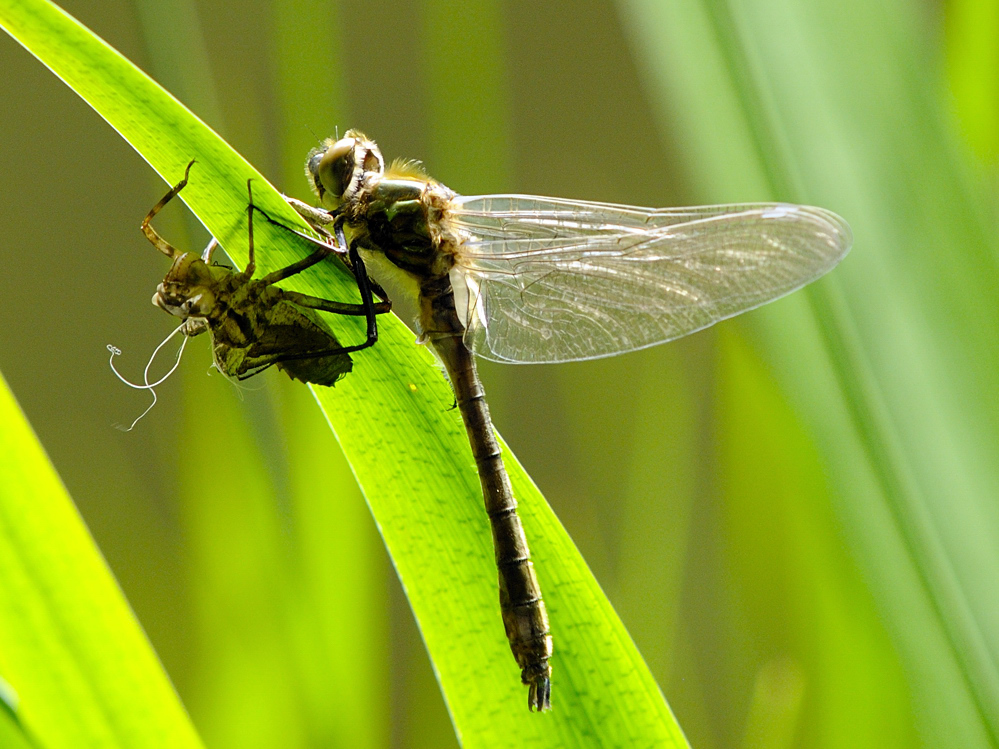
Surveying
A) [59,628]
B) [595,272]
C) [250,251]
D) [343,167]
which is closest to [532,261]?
[595,272]

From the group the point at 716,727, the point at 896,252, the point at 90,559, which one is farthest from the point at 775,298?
the point at 716,727

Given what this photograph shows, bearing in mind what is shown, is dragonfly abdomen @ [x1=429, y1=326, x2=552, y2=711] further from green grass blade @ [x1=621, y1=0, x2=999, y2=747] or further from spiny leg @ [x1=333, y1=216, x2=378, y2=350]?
green grass blade @ [x1=621, y1=0, x2=999, y2=747]

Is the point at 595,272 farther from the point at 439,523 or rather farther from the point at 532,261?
the point at 439,523

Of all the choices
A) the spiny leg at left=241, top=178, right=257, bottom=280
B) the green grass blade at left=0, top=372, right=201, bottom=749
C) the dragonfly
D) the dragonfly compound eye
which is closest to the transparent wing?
the dragonfly

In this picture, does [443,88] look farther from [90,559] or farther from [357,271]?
[90,559]

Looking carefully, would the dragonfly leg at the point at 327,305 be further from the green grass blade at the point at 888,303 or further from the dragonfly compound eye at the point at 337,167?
the green grass blade at the point at 888,303

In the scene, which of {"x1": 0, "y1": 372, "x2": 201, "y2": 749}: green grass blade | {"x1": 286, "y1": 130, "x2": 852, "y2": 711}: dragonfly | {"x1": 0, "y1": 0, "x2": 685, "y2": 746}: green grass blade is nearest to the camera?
{"x1": 0, "y1": 372, "x2": 201, "y2": 749}: green grass blade

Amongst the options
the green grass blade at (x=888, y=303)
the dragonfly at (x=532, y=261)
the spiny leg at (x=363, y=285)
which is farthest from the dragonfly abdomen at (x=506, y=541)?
the green grass blade at (x=888, y=303)
